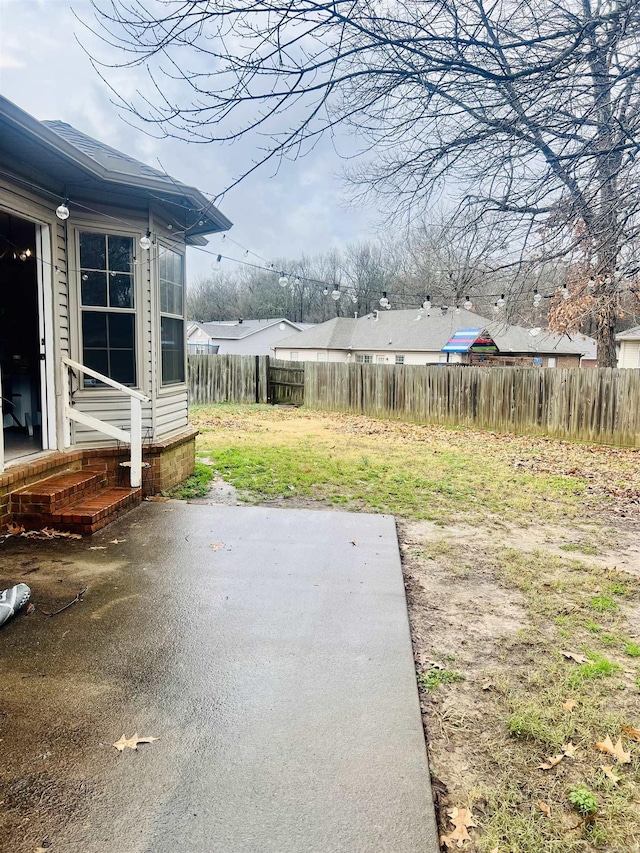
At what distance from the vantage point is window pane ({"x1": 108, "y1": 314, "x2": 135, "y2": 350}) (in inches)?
210

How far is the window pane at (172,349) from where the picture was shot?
591cm

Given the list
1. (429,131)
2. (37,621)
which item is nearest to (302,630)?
(37,621)

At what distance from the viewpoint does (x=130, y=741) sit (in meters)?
1.96

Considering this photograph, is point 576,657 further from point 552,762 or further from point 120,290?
point 120,290

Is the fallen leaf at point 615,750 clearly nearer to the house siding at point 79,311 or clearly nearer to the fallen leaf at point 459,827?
the fallen leaf at point 459,827

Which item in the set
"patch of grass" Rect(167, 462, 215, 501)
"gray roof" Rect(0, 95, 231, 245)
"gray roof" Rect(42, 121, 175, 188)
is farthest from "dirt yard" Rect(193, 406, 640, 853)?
"gray roof" Rect(42, 121, 175, 188)

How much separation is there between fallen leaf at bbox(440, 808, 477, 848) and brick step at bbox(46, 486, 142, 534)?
334 centimetres

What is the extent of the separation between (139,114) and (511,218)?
9.96 feet

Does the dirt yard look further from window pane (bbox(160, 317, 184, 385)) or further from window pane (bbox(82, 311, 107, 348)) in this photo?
window pane (bbox(82, 311, 107, 348))

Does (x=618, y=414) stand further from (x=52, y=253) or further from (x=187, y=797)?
(x=187, y=797)

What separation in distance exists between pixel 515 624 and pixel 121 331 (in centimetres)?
440

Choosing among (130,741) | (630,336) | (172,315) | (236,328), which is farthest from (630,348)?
(236,328)

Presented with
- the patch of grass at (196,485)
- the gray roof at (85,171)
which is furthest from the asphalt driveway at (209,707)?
the gray roof at (85,171)

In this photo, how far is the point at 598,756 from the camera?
2.09 metres
